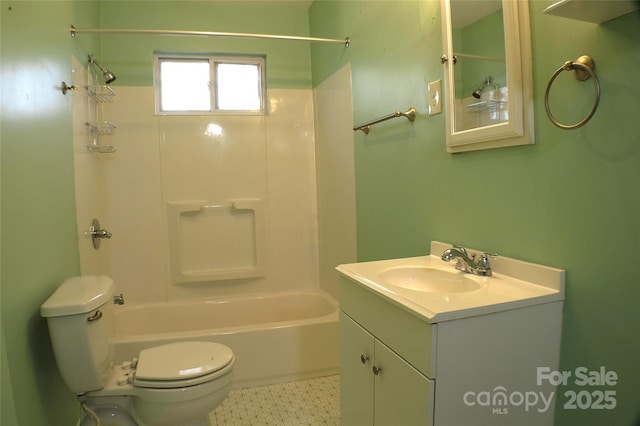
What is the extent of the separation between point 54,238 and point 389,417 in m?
1.55

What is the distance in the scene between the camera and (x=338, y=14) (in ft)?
8.12

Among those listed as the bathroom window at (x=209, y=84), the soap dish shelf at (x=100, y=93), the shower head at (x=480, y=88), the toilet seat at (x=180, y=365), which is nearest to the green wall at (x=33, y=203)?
the toilet seat at (x=180, y=365)

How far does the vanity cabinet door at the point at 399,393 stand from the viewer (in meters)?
0.97

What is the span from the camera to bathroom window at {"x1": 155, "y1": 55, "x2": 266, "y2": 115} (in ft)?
9.51

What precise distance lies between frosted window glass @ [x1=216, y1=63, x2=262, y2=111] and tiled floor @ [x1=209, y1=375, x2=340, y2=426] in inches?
80.0

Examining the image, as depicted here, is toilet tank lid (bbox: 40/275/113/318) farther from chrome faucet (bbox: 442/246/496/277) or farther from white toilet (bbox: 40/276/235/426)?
chrome faucet (bbox: 442/246/496/277)

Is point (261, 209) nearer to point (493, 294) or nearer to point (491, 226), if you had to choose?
point (491, 226)

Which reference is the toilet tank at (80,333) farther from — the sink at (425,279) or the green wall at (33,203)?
the sink at (425,279)

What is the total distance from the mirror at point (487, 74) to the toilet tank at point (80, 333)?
5.03ft

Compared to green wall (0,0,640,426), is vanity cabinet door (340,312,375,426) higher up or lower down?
lower down

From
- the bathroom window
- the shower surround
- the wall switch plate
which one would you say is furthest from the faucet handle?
the bathroom window

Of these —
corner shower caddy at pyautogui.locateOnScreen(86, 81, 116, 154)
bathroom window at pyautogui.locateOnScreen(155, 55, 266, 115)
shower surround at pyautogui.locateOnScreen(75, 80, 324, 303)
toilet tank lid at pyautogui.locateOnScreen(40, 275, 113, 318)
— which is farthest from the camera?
bathroom window at pyautogui.locateOnScreen(155, 55, 266, 115)

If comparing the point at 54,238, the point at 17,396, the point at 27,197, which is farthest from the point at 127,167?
the point at 17,396

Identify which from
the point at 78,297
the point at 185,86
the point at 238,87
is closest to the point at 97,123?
the point at 185,86
